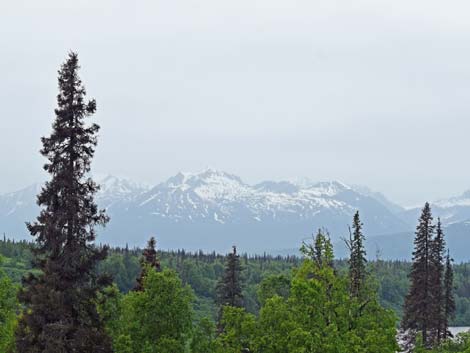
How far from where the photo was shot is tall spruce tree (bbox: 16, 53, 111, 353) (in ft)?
95.8

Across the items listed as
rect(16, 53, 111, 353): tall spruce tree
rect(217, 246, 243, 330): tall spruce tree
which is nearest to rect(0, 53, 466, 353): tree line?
rect(16, 53, 111, 353): tall spruce tree

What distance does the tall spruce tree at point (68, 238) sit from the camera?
95.8ft

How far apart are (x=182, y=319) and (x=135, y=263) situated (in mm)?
161669

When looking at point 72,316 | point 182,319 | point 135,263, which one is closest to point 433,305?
point 182,319

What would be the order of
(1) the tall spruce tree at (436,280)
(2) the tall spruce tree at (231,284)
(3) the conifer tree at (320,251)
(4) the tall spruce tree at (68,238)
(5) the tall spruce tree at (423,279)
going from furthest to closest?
(1) the tall spruce tree at (436,280), (5) the tall spruce tree at (423,279), (2) the tall spruce tree at (231,284), (3) the conifer tree at (320,251), (4) the tall spruce tree at (68,238)

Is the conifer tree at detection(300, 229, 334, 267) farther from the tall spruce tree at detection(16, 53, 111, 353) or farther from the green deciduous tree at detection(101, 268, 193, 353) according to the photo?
the tall spruce tree at detection(16, 53, 111, 353)

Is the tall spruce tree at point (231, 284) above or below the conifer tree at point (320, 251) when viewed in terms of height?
below

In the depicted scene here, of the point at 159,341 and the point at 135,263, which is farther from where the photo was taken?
the point at 135,263

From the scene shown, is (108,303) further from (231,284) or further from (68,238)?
(231,284)

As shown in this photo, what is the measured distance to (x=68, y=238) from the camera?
30219 millimetres

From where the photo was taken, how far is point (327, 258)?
37438 millimetres

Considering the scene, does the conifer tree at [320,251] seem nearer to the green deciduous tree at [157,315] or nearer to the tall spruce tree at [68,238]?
the green deciduous tree at [157,315]

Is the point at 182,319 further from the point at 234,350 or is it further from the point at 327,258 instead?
the point at 327,258

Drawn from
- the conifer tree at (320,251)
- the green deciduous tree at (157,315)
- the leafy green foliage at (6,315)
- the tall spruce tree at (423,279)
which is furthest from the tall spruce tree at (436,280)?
the leafy green foliage at (6,315)
